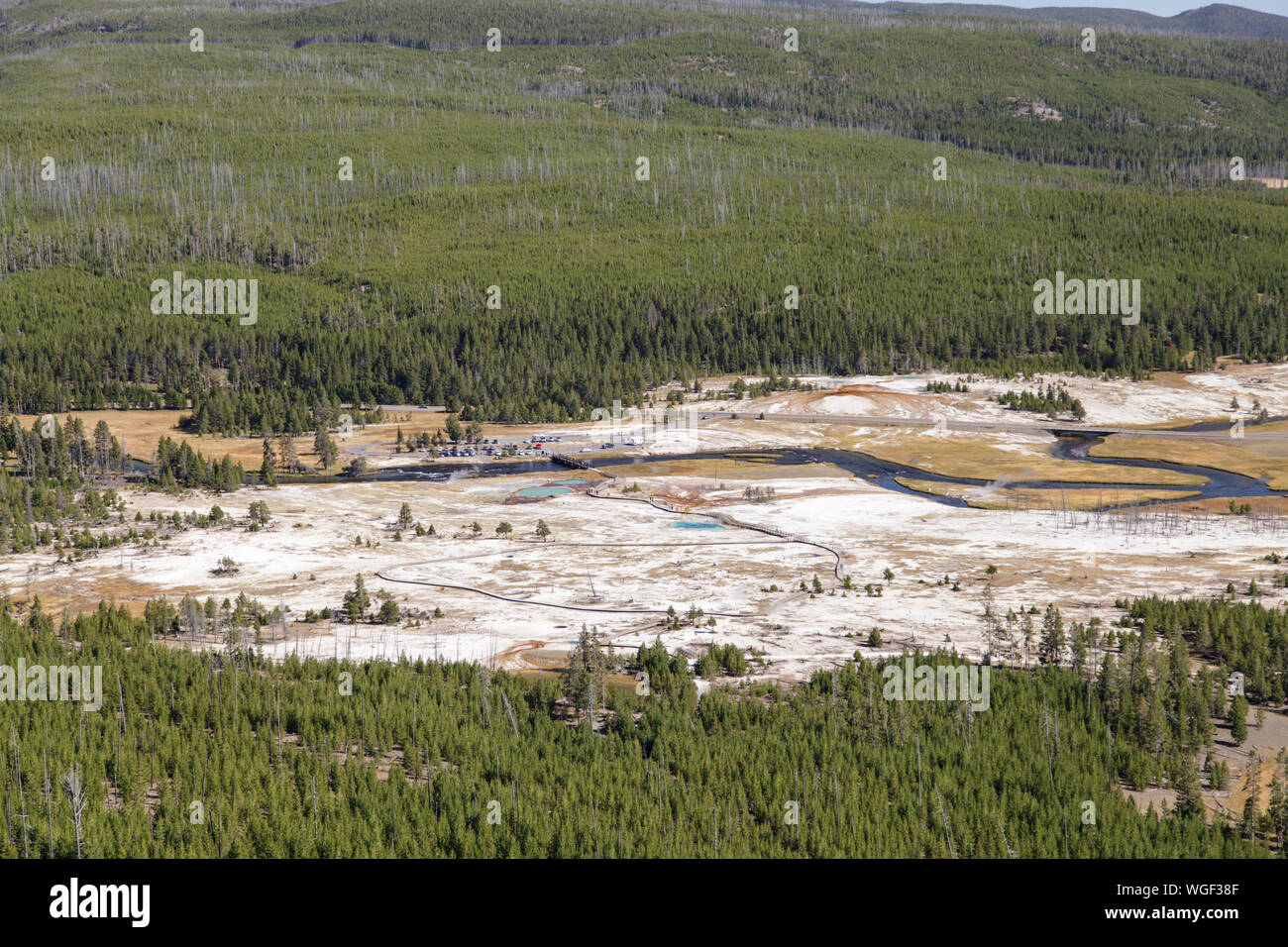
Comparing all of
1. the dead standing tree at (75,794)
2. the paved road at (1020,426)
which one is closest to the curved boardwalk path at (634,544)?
the dead standing tree at (75,794)

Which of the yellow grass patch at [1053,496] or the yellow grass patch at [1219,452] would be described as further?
the yellow grass patch at [1219,452]

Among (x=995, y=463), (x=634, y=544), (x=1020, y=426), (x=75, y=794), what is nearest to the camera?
(x=75, y=794)

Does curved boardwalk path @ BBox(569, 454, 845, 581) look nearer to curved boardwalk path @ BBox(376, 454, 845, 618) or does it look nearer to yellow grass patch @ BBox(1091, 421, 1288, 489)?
curved boardwalk path @ BBox(376, 454, 845, 618)

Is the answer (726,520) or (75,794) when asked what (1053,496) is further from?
(75,794)

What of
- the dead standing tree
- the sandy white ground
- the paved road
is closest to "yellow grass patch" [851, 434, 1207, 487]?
the paved road

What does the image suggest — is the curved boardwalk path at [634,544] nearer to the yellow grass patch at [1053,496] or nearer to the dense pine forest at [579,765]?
the dense pine forest at [579,765]

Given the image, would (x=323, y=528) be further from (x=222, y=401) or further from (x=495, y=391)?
(x=495, y=391)

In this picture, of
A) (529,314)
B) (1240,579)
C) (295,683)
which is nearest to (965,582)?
(1240,579)

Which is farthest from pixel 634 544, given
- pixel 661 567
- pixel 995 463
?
pixel 995 463
